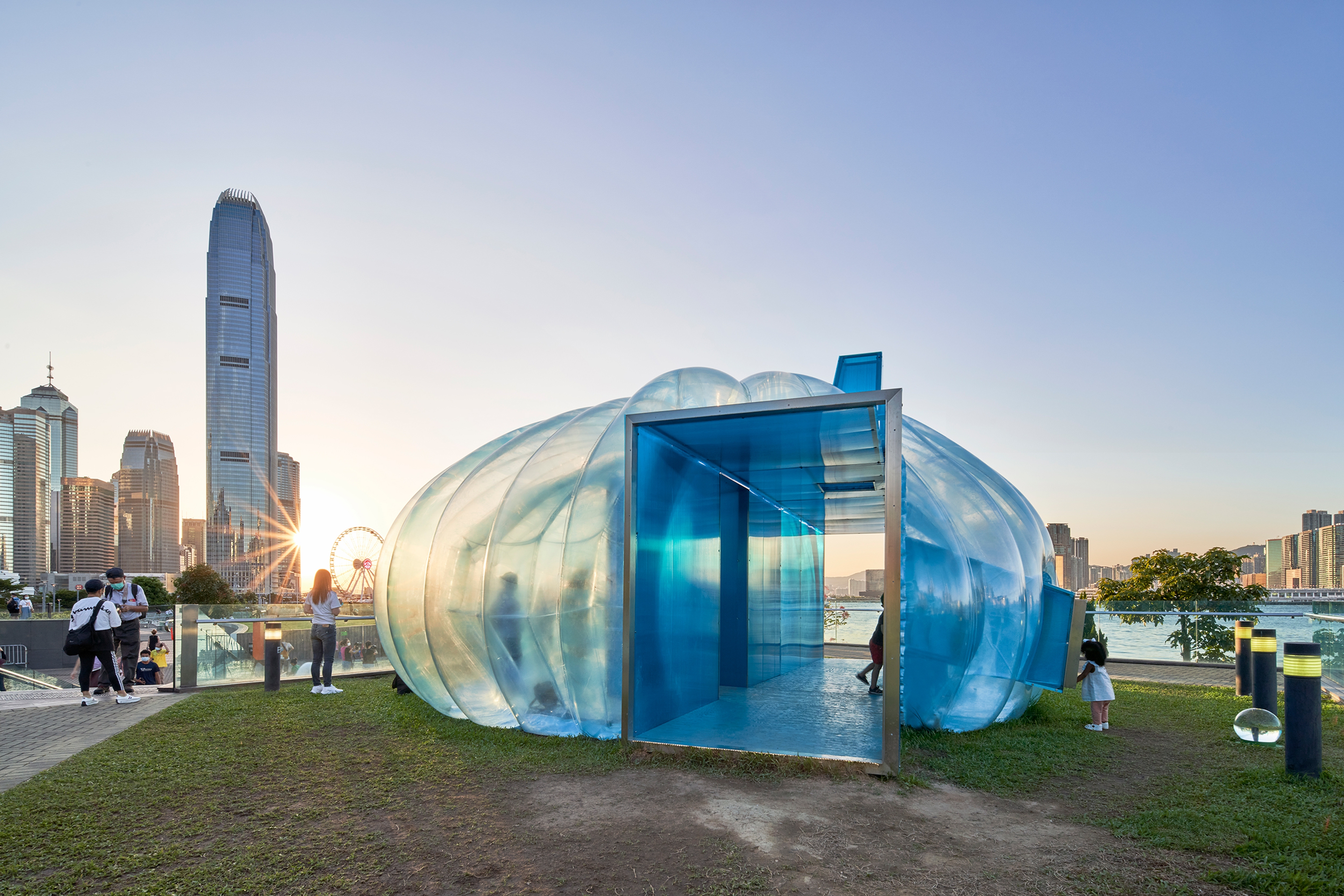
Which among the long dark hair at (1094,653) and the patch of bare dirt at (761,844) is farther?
the long dark hair at (1094,653)

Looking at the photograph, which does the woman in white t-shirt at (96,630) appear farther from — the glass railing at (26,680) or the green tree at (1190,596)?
the green tree at (1190,596)

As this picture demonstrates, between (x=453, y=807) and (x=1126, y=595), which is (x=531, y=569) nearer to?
(x=453, y=807)

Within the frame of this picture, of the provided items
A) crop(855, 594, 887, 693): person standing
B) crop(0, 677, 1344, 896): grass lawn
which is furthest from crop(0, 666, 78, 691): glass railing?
crop(855, 594, 887, 693): person standing

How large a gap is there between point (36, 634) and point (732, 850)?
46.1 m

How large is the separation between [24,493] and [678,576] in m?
214

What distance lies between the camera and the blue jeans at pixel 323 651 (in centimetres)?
1226

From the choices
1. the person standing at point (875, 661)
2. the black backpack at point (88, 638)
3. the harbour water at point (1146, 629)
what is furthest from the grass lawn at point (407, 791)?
the person standing at point (875, 661)

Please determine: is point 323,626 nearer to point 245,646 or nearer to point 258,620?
point 258,620

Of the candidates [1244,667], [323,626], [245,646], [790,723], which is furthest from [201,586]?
[1244,667]

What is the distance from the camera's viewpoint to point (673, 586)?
8.81 meters

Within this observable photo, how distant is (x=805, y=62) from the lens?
Answer: 10.5 m

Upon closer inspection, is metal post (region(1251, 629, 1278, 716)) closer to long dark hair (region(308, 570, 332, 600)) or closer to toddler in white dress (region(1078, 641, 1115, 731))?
toddler in white dress (region(1078, 641, 1115, 731))

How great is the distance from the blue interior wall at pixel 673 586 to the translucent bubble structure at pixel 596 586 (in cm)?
33

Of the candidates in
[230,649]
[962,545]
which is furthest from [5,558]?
[962,545]
